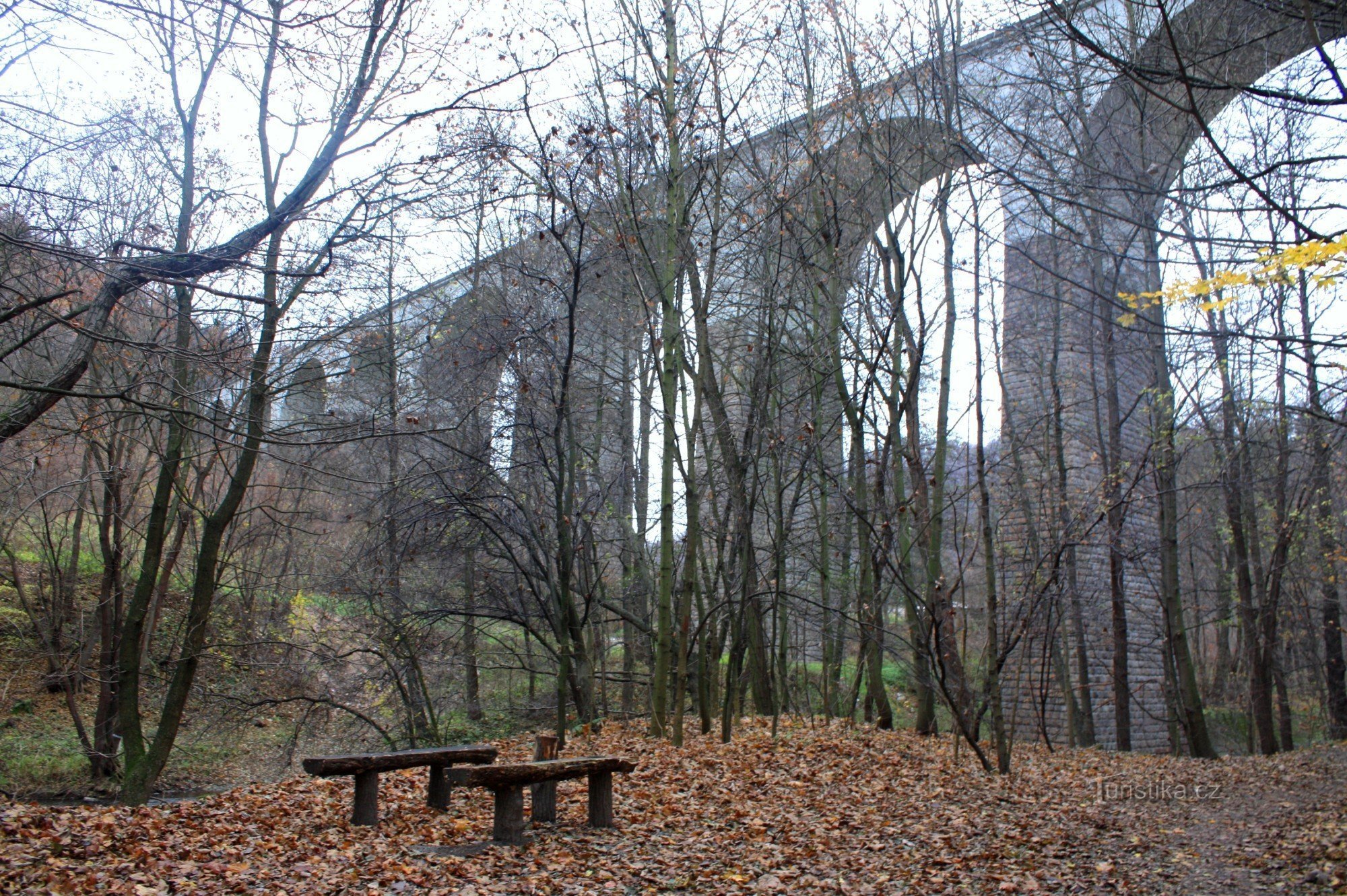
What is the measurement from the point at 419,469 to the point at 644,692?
15.8 ft

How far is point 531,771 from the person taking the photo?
4.61 meters

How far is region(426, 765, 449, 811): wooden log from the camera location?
5621 millimetres

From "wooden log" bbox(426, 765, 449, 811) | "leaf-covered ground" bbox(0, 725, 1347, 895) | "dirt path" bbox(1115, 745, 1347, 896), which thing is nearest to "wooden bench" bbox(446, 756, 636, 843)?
"leaf-covered ground" bbox(0, 725, 1347, 895)

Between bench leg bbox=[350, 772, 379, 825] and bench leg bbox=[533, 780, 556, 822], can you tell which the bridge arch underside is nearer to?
bench leg bbox=[533, 780, 556, 822]

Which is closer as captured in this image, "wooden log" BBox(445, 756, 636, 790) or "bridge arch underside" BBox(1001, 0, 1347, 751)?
"wooden log" BBox(445, 756, 636, 790)

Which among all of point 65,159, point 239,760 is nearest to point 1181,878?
point 65,159

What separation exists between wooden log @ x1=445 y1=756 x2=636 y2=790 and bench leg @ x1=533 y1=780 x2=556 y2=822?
222mm

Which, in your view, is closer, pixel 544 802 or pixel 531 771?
pixel 531 771

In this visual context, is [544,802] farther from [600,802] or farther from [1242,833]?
[1242,833]

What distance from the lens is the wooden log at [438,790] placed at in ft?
18.4

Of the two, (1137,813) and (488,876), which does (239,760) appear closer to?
(488,876)

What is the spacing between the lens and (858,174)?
9.86 meters

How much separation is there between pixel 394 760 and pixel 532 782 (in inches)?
36.5

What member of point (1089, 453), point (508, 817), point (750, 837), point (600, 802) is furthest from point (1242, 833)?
point (1089, 453)
